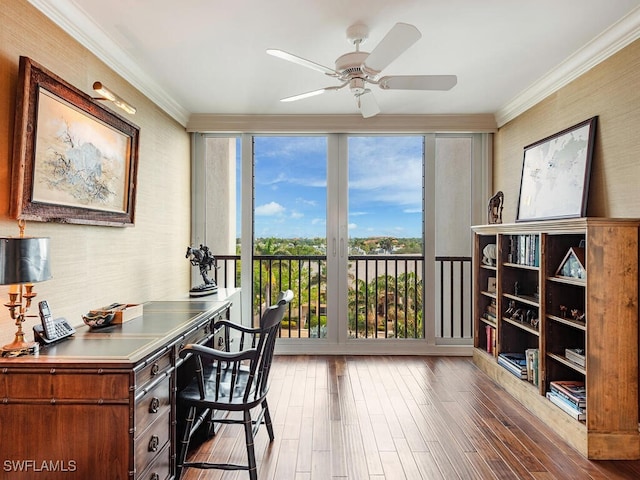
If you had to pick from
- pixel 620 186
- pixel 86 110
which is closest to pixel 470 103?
pixel 620 186

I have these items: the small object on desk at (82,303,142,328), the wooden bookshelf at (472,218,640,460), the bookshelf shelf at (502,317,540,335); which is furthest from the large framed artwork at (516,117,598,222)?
the small object on desk at (82,303,142,328)

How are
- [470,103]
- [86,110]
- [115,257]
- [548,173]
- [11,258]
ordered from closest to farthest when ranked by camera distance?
[11,258]
[86,110]
[115,257]
[548,173]
[470,103]

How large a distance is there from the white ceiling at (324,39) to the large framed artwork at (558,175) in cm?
46

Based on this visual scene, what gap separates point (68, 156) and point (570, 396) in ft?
11.3

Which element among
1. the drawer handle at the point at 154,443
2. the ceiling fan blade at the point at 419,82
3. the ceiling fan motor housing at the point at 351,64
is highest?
the ceiling fan motor housing at the point at 351,64

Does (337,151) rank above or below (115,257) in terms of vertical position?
above

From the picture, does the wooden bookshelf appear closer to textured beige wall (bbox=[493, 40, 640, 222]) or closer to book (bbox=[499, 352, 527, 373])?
book (bbox=[499, 352, 527, 373])

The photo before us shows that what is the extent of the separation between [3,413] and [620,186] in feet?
11.9

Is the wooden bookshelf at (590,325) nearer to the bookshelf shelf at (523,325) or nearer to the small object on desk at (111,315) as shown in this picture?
the bookshelf shelf at (523,325)

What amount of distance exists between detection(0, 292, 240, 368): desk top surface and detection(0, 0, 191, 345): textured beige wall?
30 centimetres

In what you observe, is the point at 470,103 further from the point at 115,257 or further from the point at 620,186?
the point at 115,257

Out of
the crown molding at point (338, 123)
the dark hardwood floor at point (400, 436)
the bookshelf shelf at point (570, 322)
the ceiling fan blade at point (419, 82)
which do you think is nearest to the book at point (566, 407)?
the dark hardwood floor at point (400, 436)

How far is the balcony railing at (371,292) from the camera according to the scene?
4660 millimetres

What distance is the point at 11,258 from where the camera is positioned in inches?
61.3
